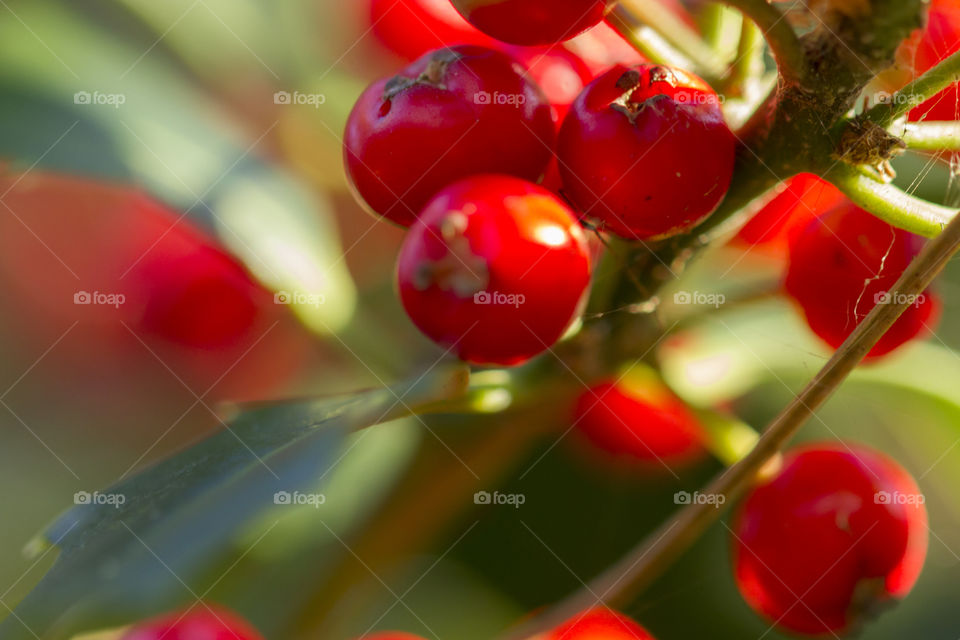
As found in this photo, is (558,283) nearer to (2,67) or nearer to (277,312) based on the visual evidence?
(277,312)

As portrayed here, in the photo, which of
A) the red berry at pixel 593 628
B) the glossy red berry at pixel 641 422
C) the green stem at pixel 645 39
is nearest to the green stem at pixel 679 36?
the green stem at pixel 645 39

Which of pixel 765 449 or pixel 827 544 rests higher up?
pixel 765 449

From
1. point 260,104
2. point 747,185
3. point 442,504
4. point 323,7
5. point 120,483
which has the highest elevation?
point 323,7

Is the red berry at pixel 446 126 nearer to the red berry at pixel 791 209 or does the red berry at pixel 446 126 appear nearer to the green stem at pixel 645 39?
the green stem at pixel 645 39

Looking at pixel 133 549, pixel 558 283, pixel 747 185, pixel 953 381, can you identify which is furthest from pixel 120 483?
pixel 953 381

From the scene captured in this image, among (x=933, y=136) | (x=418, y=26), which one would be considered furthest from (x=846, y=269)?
(x=418, y=26)

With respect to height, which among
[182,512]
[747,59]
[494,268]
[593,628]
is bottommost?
[593,628]

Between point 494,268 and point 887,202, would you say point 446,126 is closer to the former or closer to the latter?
point 494,268
